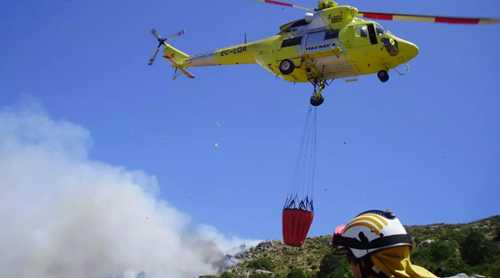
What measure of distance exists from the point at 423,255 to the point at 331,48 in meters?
19.4

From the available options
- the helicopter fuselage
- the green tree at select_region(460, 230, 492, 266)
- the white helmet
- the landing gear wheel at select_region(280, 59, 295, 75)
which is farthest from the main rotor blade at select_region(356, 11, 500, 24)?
the green tree at select_region(460, 230, 492, 266)

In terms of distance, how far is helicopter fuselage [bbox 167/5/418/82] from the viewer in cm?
2203

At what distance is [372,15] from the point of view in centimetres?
2300

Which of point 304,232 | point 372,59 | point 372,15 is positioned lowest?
point 304,232

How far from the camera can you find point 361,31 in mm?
22281

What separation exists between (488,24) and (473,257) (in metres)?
24.3

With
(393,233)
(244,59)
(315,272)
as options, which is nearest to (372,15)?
(244,59)

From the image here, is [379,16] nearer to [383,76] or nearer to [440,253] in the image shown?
[383,76]

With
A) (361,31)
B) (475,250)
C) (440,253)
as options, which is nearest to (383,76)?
(361,31)

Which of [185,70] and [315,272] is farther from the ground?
[185,70]

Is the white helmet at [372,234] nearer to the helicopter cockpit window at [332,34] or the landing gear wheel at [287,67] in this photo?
the helicopter cockpit window at [332,34]

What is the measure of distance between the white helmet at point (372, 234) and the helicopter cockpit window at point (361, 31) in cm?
1872

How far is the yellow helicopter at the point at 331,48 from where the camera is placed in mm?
22031

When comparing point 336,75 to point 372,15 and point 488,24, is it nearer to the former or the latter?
point 372,15
